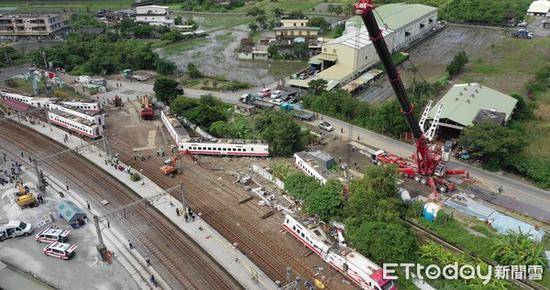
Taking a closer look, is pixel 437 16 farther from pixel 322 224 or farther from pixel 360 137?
pixel 322 224

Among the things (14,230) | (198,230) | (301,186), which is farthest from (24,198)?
(301,186)

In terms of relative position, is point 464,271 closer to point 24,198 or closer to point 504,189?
point 504,189

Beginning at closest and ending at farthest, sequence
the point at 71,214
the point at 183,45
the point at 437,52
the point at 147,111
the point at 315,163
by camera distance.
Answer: the point at 71,214, the point at 315,163, the point at 147,111, the point at 437,52, the point at 183,45

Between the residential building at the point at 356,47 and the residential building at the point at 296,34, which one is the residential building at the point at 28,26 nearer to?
the residential building at the point at 296,34

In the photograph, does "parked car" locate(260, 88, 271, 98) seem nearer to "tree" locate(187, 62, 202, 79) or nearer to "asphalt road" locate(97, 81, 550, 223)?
"asphalt road" locate(97, 81, 550, 223)

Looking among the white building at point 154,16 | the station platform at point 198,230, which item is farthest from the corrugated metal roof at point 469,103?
the white building at point 154,16

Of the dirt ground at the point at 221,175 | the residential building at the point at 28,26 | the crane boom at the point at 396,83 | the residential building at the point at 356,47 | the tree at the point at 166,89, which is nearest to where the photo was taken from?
the crane boom at the point at 396,83
